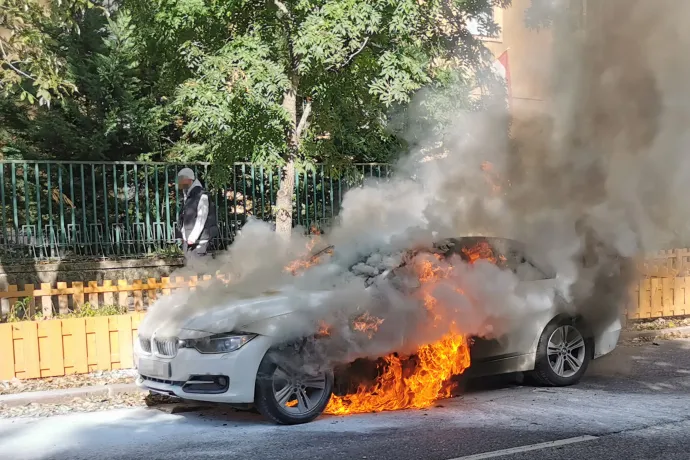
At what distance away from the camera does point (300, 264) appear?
6.82 meters

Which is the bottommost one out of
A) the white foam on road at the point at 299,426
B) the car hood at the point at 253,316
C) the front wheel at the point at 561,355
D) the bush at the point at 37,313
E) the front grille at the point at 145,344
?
the white foam on road at the point at 299,426

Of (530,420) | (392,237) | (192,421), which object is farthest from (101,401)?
(530,420)

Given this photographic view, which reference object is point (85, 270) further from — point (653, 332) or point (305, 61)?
point (653, 332)

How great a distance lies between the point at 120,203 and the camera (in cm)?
1162

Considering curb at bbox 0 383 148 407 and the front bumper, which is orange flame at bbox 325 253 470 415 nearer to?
the front bumper

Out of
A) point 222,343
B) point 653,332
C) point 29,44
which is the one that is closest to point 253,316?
point 222,343

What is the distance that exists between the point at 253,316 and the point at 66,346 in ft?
9.37

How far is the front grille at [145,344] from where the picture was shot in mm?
5873

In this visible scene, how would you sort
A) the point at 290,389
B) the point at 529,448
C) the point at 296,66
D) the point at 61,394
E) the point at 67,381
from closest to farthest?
1. the point at 529,448
2. the point at 290,389
3. the point at 61,394
4. the point at 67,381
5. the point at 296,66

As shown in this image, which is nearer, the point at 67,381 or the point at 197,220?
the point at 67,381

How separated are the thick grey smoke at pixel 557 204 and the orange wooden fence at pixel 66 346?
4.57 feet

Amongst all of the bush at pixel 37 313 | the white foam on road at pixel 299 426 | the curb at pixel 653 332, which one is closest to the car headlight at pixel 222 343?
the white foam on road at pixel 299 426

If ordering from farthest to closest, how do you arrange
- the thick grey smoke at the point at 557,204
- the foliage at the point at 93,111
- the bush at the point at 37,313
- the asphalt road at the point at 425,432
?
the foliage at the point at 93,111, the bush at the point at 37,313, the thick grey smoke at the point at 557,204, the asphalt road at the point at 425,432

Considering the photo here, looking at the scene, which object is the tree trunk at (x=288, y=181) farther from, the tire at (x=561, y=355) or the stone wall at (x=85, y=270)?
the tire at (x=561, y=355)
